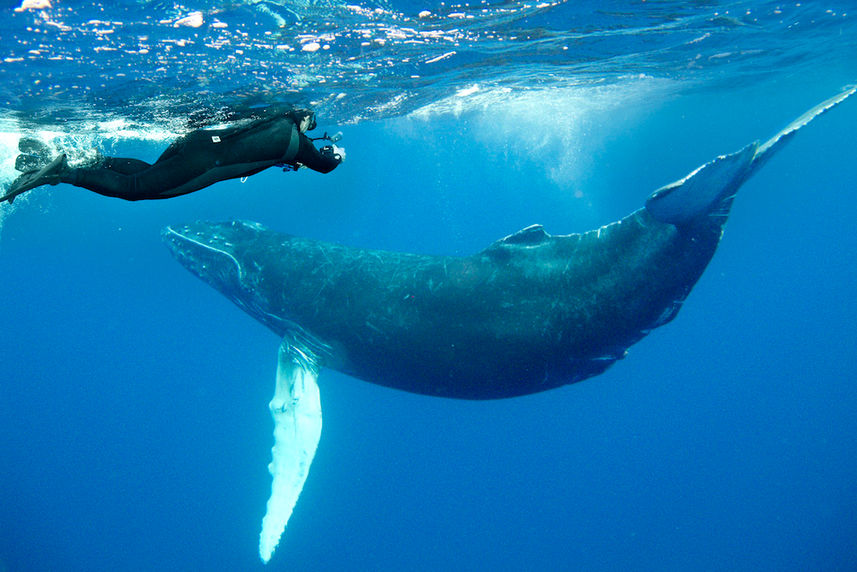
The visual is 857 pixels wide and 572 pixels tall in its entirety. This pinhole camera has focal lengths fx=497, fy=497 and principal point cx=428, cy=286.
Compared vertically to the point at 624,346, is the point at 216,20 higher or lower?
higher

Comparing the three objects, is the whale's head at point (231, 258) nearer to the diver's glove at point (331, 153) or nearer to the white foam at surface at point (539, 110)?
the diver's glove at point (331, 153)

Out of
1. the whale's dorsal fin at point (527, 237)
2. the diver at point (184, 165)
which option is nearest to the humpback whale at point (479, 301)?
the whale's dorsal fin at point (527, 237)

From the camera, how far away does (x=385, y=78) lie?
1466 cm

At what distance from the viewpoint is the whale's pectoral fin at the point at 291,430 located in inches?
300

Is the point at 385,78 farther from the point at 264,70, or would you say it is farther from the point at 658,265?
the point at 658,265

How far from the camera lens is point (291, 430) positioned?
25.7ft

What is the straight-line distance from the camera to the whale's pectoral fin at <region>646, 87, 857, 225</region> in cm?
466

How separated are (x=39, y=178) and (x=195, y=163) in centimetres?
101

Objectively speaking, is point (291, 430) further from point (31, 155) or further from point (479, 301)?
point (31, 155)

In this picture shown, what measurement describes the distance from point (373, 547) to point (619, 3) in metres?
24.9

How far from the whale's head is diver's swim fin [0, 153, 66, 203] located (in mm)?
4758

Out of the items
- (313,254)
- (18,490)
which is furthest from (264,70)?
(18,490)

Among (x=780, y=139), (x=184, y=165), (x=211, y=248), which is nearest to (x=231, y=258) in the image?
(x=211, y=248)

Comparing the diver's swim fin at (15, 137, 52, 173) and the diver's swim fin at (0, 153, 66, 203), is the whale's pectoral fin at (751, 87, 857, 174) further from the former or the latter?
the diver's swim fin at (15, 137, 52, 173)
